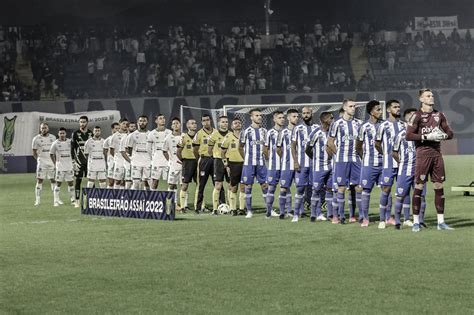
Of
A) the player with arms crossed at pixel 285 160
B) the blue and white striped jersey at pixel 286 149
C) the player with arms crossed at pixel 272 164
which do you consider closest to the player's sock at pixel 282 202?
the player with arms crossed at pixel 285 160

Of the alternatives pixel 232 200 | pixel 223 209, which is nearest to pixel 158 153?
pixel 223 209

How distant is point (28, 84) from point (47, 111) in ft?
10.4

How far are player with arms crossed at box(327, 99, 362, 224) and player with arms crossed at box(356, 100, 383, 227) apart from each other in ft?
1.46

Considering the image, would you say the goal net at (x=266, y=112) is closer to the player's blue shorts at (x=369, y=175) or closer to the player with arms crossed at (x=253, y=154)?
the player with arms crossed at (x=253, y=154)

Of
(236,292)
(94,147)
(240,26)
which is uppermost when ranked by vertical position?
(240,26)

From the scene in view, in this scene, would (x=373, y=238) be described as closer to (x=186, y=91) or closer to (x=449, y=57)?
(x=186, y=91)

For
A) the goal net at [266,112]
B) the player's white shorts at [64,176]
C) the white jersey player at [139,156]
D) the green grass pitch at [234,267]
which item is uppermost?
the goal net at [266,112]

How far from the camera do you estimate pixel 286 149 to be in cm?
1898

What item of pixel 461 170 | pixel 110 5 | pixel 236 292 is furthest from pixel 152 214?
pixel 110 5

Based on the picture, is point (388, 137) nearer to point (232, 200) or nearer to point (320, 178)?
point (320, 178)

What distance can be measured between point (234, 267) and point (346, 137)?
6103 millimetres

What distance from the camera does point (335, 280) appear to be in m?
10.7

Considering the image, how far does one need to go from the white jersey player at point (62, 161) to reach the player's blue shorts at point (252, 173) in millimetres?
6218

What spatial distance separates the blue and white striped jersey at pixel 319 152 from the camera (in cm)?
1820
